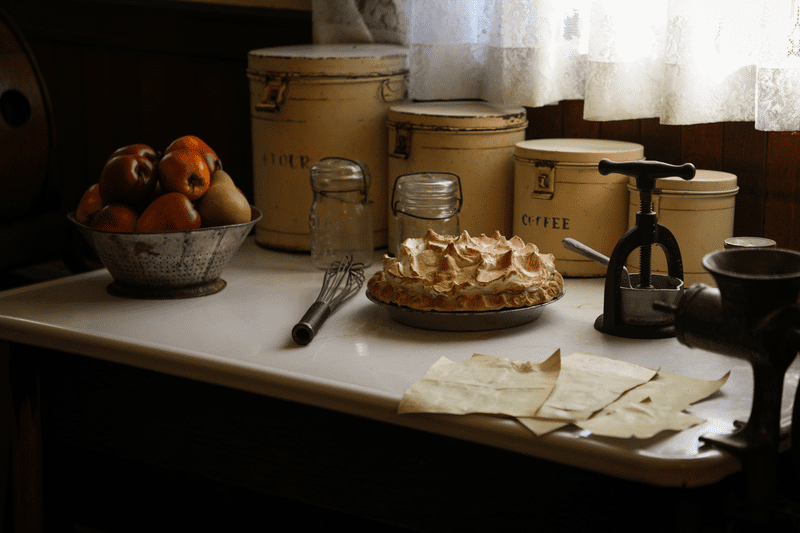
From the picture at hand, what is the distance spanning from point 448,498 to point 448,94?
2.88 feet

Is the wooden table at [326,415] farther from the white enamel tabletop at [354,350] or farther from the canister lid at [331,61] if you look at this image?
the canister lid at [331,61]

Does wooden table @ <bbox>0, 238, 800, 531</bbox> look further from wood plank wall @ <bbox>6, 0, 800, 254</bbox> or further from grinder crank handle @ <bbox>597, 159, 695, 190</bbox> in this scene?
wood plank wall @ <bbox>6, 0, 800, 254</bbox>

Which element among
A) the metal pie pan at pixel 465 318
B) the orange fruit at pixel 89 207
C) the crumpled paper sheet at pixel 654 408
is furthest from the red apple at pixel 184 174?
the crumpled paper sheet at pixel 654 408

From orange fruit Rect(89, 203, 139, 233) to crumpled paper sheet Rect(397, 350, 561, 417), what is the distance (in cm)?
54

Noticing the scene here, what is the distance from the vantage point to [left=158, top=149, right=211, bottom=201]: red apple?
4.15ft

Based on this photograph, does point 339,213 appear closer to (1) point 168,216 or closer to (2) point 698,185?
(1) point 168,216

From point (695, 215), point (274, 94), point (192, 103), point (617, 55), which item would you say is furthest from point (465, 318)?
point (192, 103)

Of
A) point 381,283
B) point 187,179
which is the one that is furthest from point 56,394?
point 381,283

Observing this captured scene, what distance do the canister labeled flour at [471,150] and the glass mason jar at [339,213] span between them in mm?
89

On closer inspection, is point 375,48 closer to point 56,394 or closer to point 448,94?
point 448,94

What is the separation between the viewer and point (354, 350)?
1.06 meters

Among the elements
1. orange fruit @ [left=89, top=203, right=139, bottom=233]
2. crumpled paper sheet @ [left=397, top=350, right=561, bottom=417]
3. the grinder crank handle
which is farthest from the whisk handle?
the grinder crank handle

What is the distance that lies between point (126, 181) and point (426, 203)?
48 cm

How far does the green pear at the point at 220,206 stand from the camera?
1280mm
